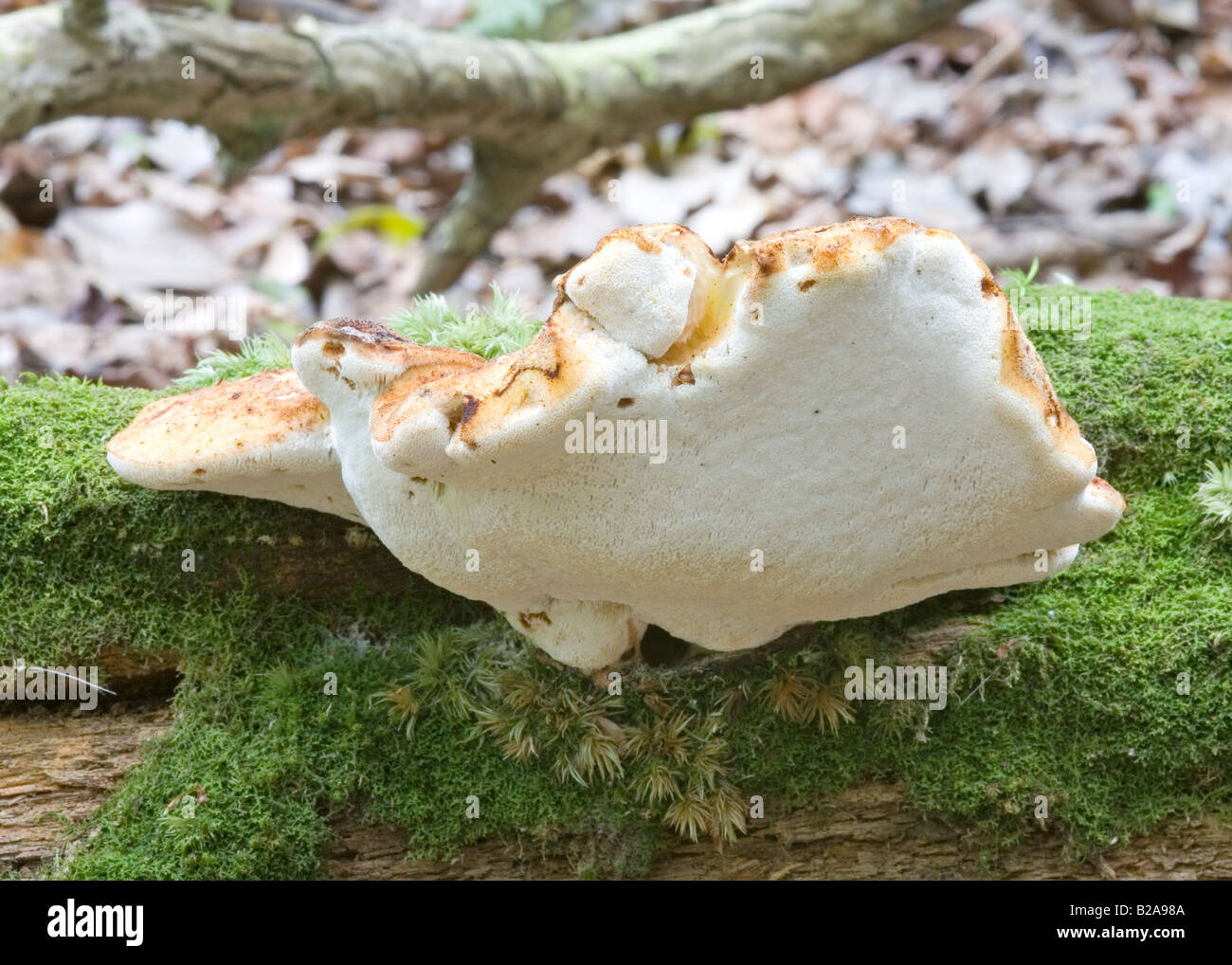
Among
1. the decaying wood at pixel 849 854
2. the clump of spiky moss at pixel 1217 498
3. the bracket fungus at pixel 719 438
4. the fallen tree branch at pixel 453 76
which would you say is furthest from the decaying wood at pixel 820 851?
the fallen tree branch at pixel 453 76

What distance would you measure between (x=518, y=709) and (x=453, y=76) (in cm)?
364

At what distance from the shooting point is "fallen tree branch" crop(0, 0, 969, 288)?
166 inches

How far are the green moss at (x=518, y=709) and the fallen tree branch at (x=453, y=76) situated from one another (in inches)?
85.4

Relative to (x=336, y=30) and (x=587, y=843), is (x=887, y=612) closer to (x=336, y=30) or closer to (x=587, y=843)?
(x=587, y=843)

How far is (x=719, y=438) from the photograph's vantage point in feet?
5.99

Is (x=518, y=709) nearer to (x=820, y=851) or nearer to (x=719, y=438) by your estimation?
(x=820, y=851)

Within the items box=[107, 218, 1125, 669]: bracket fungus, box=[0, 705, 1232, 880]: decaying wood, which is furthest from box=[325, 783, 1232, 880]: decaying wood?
box=[107, 218, 1125, 669]: bracket fungus

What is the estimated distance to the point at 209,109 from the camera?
15.0 ft

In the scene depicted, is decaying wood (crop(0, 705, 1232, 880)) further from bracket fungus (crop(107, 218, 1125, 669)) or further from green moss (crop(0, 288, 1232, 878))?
bracket fungus (crop(107, 218, 1125, 669))

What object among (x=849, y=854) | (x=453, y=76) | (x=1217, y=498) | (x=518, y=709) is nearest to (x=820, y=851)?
(x=849, y=854)

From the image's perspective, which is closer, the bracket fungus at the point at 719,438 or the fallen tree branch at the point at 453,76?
the bracket fungus at the point at 719,438

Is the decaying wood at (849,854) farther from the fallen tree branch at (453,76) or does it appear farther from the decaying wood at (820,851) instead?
the fallen tree branch at (453,76)

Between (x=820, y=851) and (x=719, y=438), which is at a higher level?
(x=719, y=438)

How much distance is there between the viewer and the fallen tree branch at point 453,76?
421 cm
